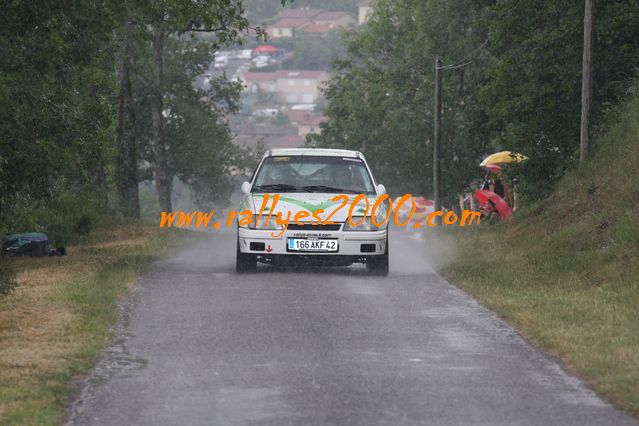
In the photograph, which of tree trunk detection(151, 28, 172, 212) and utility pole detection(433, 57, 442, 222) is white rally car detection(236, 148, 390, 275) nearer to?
utility pole detection(433, 57, 442, 222)

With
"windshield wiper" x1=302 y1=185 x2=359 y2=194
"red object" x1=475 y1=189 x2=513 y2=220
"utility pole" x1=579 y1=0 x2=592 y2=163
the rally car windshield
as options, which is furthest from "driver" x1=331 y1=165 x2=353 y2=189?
"red object" x1=475 y1=189 x2=513 y2=220

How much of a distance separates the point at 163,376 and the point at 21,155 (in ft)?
23.7

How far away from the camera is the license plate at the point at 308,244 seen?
18250 mm

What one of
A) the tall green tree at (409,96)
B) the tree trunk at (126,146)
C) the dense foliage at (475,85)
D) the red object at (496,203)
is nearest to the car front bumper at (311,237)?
the dense foliage at (475,85)

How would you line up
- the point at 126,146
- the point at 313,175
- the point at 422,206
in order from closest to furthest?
the point at 313,175
the point at 126,146
the point at 422,206

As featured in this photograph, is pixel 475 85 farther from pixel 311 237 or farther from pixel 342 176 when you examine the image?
pixel 311 237

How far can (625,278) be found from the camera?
17.0m

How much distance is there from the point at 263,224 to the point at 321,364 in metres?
7.41

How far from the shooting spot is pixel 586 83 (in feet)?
94.9

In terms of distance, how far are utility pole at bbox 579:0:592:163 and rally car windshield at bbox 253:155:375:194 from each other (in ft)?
33.1

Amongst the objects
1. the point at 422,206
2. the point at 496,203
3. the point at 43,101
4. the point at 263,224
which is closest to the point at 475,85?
the point at 422,206

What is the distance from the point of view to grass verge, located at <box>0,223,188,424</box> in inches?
378

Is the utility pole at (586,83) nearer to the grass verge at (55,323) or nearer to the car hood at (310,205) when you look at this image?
the grass verge at (55,323)

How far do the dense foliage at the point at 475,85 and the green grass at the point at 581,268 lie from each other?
2.00m
